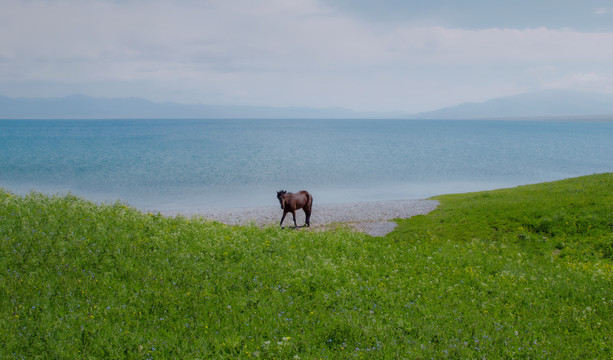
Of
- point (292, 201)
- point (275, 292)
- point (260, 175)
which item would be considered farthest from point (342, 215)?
point (260, 175)

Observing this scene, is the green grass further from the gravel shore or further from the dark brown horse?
the gravel shore

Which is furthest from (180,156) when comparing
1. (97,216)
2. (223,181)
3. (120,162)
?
(97,216)

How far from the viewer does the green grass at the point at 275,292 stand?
397 inches

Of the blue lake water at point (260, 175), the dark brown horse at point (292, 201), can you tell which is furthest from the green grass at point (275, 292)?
the blue lake water at point (260, 175)

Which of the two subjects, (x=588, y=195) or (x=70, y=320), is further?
(x=588, y=195)

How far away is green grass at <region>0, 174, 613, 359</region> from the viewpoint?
10.1 meters

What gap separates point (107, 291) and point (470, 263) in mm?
15304

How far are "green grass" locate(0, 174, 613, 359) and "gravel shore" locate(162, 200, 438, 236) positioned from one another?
10.4m

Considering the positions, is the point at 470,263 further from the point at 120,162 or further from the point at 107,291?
the point at 120,162

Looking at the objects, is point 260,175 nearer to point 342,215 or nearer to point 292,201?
point 342,215

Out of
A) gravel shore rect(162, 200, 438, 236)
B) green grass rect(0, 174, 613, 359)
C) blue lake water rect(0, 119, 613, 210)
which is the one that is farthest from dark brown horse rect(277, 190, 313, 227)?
blue lake water rect(0, 119, 613, 210)

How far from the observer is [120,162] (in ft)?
312

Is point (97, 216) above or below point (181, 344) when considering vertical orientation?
above

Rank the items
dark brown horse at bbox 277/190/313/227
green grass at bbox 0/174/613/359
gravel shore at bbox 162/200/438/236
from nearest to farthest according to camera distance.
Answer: green grass at bbox 0/174/613/359 → dark brown horse at bbox 277/190/313/227 → gravel shore at bbox 162/200/438/236
